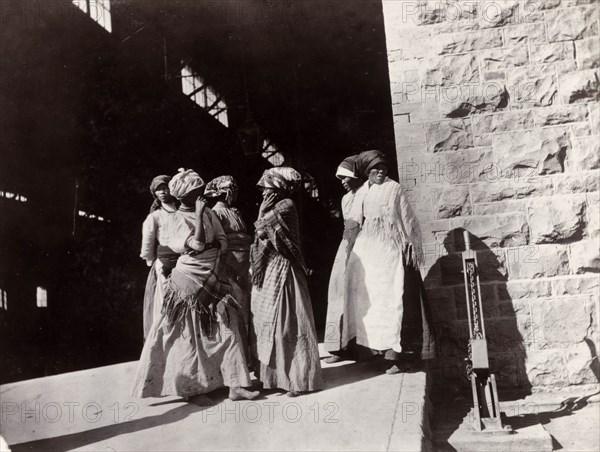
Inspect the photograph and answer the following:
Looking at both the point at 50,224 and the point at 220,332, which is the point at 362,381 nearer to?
the point at 220,332

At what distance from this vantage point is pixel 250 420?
362 cm

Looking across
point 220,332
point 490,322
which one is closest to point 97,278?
point 220,332

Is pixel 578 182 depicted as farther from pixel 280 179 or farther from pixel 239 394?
pixel 239 394

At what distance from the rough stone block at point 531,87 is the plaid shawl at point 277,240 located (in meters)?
2.32

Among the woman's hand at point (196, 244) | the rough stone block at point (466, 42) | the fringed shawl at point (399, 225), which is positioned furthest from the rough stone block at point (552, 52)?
the woman's hand at point (196, 244)

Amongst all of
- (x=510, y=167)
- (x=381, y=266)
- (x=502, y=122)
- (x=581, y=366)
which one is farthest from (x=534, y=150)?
(x=581, y=366)

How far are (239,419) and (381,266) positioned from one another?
66.0 inches

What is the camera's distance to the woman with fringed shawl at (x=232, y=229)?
473cm

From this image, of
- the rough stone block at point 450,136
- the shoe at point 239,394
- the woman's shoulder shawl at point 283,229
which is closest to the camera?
the shoe at point 239,394


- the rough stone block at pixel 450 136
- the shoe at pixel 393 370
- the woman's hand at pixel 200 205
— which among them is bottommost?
the shoe at pixel 393 370

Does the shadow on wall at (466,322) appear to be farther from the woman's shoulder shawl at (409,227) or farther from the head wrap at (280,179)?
the head wrap at (280,179)

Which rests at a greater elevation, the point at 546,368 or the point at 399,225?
the point at 399,225

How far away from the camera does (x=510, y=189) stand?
4.90 meters

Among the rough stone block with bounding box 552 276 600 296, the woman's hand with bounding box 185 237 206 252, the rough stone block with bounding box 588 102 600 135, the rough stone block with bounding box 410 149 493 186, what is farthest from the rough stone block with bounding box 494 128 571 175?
the woman's hand with bounding box 185 237 206 252
